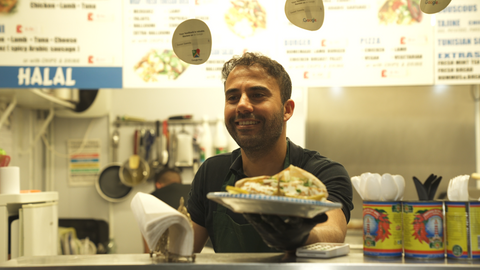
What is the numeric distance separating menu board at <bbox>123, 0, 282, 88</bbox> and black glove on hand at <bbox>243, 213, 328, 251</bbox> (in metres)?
1.84

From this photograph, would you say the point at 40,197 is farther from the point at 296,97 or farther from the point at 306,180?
the point at 306,180

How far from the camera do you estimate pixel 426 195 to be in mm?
1034

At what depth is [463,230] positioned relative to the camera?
0.98 metres

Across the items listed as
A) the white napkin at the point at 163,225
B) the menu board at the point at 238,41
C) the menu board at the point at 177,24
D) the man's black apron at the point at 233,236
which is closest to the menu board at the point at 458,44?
the menu board at the point at 238,41

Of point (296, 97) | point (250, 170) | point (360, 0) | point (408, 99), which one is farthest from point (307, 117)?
point (250, 170)

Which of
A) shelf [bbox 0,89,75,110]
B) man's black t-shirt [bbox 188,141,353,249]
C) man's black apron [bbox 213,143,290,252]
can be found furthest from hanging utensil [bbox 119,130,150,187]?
man's black apron [bbox 213,143,290,252]

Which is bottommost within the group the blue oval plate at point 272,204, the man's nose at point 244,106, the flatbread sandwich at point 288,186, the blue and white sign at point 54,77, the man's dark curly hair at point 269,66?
the blue oval plate at point 272,204

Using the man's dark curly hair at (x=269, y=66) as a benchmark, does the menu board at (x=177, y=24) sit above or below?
above

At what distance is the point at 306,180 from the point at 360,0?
2079 millimetres

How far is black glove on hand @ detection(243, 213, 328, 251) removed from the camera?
3.18 feet

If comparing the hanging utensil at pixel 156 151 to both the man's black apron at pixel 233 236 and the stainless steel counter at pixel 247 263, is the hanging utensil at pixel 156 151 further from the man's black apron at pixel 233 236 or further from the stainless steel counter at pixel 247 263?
the stainless steel counter at pixel 247 263

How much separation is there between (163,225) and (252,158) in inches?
28.1

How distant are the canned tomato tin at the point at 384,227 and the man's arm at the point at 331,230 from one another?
0.16 metres

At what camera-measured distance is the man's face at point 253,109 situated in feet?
4.99
